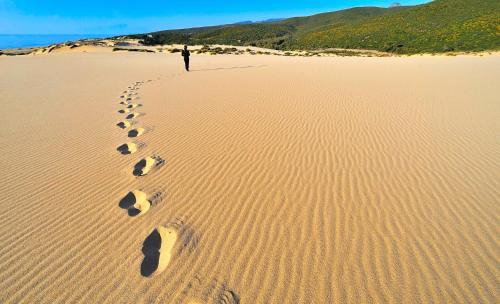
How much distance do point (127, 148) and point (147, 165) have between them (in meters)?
0.95

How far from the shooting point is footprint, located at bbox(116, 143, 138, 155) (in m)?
4.98

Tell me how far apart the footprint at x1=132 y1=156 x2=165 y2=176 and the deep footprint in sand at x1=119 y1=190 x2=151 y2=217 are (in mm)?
593

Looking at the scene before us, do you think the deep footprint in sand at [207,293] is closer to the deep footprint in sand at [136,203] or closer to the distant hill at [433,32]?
the deep footprint in sand at [136,203]

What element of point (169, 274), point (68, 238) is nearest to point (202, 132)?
point (68, 238)

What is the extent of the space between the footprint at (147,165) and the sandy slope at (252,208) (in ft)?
0.11

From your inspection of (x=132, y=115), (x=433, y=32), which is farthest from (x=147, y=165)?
(x=433, y=32)

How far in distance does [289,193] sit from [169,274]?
5.76 feet

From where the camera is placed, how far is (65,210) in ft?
10.8

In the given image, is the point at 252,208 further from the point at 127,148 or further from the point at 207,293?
the point at 127,148

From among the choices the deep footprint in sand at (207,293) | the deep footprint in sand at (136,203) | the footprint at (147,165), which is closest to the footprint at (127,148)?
the footprint at (147,165)

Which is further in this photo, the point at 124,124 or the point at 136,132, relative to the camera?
the point at 124,124

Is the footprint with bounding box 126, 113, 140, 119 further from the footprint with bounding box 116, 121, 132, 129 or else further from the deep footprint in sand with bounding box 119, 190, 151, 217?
the deep footprint in sand with bounding box 119, 190, 151, 217

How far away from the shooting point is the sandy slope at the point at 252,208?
2.35 meters

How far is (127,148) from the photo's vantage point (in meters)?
5.18
